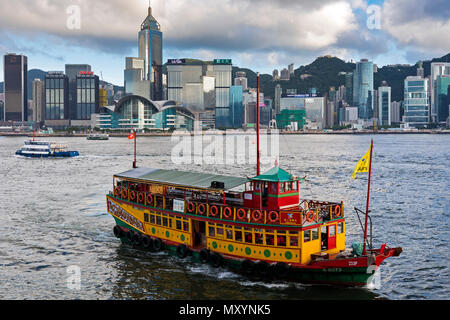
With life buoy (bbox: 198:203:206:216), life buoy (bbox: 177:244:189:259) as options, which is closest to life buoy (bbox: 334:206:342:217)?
life buoy (bbox: 198:203:206:216)

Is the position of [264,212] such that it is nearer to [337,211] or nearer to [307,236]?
[307,236]

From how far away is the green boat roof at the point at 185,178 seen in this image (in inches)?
971

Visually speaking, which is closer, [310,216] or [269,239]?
[310,216]

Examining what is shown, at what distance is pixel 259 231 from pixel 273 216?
994 millimetres

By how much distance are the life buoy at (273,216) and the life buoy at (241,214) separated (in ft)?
4.27

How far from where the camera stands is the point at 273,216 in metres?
21.9

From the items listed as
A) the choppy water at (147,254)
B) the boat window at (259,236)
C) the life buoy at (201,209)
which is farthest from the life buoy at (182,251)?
the boat window at (259,236)

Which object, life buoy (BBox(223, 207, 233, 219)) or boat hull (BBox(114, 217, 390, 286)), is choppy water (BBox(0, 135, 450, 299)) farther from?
life buoy (BBox(223, 207, 233, 219))

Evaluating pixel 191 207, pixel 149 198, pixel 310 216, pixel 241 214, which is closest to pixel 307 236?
pixel 310 216

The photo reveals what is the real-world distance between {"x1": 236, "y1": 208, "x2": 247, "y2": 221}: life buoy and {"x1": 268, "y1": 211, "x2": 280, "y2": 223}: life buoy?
1301 millimetres

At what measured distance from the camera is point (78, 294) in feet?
72.8

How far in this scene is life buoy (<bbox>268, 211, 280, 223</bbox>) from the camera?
2169 centimetres
